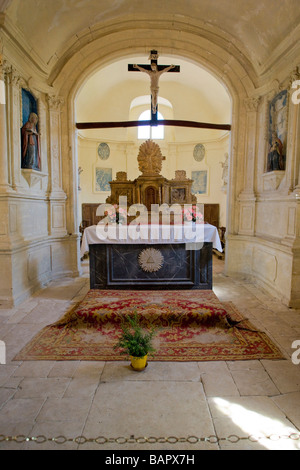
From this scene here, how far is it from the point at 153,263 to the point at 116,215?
1.51 meters

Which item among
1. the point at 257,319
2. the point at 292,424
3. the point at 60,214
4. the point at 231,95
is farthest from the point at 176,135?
the point at 292,424

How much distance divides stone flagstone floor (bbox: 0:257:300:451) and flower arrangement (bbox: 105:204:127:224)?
3.39 m

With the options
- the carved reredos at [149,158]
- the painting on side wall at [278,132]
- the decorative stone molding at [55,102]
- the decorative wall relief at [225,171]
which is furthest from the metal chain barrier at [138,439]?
the decorative wall relief at [225,171]

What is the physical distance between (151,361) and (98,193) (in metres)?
10.1

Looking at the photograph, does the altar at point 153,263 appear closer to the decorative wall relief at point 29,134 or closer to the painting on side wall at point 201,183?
the decorative wall relief at point 29,134

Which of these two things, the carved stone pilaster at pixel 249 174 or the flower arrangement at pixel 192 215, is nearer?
the flower arrangement at pixel 192 215

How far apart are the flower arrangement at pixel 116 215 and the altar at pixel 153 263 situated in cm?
88

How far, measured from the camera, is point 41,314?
5.10 metres

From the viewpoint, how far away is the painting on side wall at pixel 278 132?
607 centimetres

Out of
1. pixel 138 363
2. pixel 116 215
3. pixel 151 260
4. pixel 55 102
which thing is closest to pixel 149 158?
pixel 116 215

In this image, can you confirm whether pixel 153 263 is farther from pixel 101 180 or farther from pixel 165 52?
pixel 101 180

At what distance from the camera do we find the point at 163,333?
4270 millimetres

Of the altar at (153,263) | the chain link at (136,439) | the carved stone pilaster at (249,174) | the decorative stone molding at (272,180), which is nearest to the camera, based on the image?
the chain link at (136,439)

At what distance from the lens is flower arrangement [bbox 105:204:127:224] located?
22.3 ft
